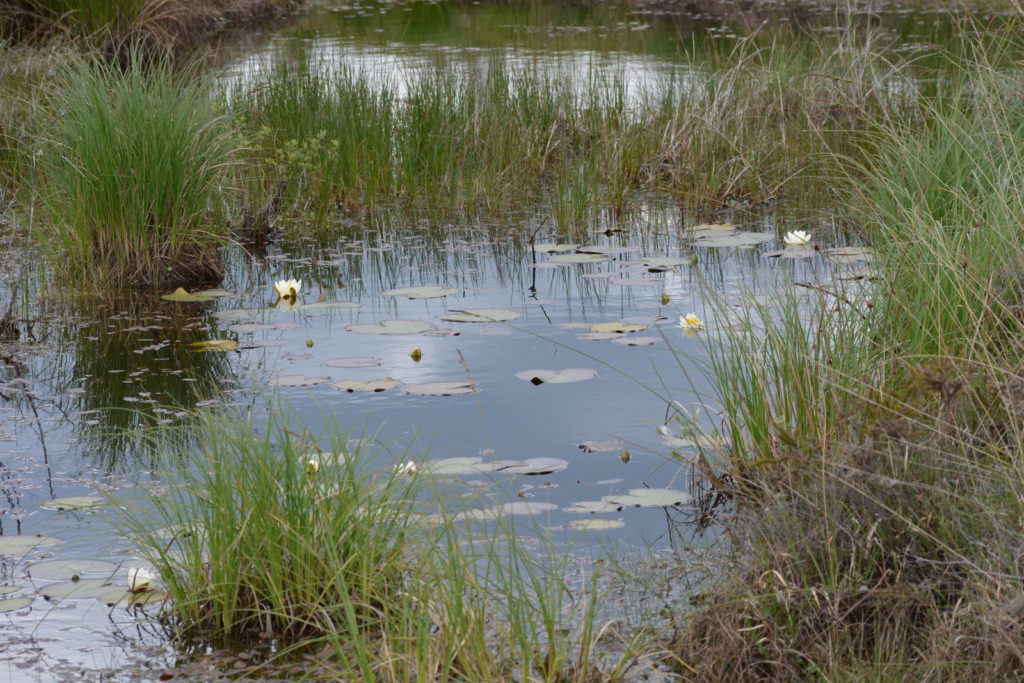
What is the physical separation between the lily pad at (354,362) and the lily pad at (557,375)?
548 millimetres

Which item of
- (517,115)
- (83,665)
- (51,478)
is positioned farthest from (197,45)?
(83,665)

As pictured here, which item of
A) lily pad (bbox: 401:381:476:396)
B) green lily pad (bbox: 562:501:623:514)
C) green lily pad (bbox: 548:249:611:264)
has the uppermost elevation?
green lily pad (bbox: 548:249:611:264)

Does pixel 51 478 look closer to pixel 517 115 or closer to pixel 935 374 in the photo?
pixel 935 374

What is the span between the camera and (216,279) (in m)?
5.77

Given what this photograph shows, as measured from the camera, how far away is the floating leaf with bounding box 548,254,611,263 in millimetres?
5797

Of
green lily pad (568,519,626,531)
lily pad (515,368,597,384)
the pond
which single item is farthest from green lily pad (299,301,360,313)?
green lily pad (568,519,626,531)

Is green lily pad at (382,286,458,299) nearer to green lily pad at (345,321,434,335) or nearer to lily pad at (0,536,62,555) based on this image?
green lily pad at (345,321,434,335)

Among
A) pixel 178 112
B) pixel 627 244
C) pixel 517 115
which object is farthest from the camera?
pixel 517 115

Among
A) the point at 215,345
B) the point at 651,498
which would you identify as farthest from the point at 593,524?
the point at 215,345

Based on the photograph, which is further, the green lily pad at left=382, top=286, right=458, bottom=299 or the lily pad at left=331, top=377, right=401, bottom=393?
the green lily pad at left=382, top=286, right=458, bottom=299

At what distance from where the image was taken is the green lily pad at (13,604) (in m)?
2.71

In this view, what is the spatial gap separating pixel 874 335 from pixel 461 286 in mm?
2574

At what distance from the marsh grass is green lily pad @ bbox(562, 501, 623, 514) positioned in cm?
302

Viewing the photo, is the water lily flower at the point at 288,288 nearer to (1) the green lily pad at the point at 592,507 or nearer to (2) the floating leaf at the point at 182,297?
(2) the floating leaf at the point at 182,297
